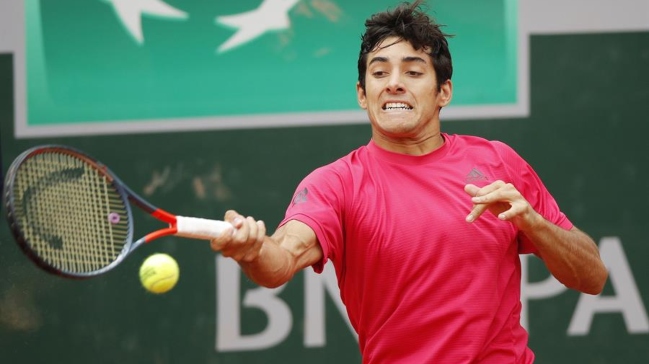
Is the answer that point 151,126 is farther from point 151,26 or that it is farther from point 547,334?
point 547,334

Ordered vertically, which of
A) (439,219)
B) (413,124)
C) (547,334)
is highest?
(413,124)

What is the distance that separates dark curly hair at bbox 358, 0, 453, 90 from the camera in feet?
11.3

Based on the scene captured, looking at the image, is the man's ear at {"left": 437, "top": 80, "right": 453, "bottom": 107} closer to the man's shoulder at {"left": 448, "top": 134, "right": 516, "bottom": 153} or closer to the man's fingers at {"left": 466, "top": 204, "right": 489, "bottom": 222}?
the man's shoulder at {"left": 448, "top": 134, "right": 516, "bottom": 153}

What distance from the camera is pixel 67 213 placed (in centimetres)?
298

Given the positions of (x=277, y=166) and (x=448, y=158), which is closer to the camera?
(x=448, y=158)

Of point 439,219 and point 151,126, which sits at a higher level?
point 151,126

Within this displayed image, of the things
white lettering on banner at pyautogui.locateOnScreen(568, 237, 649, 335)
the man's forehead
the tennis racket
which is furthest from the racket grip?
white lettering on banner at pyautogui.locateOnScreen(568, 237, 649, 335)

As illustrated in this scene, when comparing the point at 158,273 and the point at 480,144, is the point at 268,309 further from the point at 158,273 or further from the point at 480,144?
the point at 158,273

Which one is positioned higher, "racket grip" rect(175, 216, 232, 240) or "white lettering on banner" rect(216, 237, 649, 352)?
"racket grip" rect(175, 216, 232, 240)

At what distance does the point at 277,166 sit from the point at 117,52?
0.84 metres

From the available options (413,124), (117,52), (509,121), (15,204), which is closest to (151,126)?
(117,52)

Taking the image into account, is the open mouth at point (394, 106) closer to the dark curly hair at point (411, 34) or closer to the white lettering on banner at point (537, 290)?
the dark curly hair at point (411, 34)

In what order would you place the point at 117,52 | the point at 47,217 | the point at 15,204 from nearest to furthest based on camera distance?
1. the point at 15,204
2. the point at 47,217
3. the point at 117,52

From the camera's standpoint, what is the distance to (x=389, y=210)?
328cm
